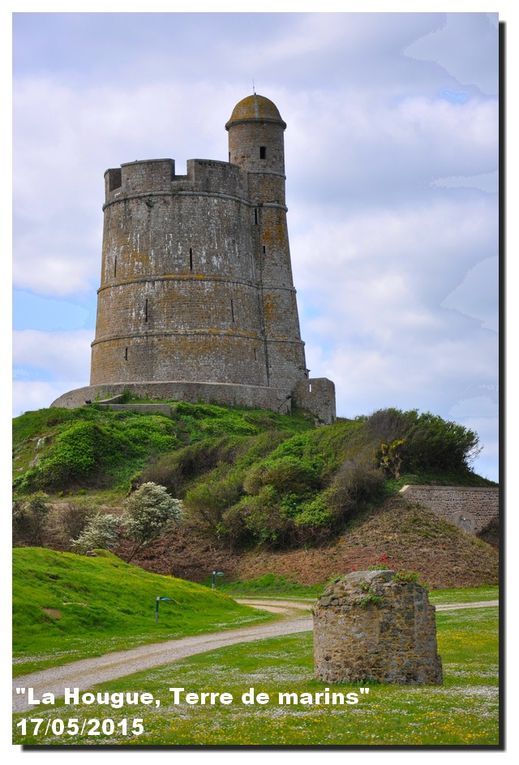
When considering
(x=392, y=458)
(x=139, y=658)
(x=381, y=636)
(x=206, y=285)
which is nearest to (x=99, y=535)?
(x=392, y=458)

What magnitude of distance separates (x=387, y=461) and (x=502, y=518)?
24.0 meters

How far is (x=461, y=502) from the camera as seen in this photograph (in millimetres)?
35531

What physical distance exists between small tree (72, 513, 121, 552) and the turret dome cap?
1142 inches

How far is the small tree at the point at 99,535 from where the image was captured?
33.8 meters

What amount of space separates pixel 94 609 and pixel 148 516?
12.4 m

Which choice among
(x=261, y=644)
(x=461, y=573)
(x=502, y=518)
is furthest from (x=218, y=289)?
(x=502, y=518)

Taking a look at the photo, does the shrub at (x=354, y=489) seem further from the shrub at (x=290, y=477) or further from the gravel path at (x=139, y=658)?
the gravel path at (x=139, y=658)

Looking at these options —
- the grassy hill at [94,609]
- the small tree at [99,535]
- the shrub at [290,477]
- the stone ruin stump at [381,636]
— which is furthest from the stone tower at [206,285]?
the stone ruin stump at [381,636]

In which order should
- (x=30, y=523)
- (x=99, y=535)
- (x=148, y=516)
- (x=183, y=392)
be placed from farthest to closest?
(x=183, y=392), (x=148, y=516), (x=30, y=523), (x=99, y=535)

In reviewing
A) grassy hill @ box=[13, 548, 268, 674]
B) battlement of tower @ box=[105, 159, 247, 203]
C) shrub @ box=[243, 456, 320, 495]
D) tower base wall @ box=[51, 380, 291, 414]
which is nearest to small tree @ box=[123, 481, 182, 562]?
shrub @ box=[243, 456, 320, 495]

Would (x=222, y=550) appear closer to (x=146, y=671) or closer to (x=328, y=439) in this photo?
(x=328, y=439)

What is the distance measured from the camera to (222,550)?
36.3 m

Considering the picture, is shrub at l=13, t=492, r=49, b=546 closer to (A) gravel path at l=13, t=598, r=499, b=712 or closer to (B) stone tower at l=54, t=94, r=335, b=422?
(A) gravel path at l=13, t=598, r=499, b=712

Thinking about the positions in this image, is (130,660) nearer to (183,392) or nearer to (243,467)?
(243,467)
